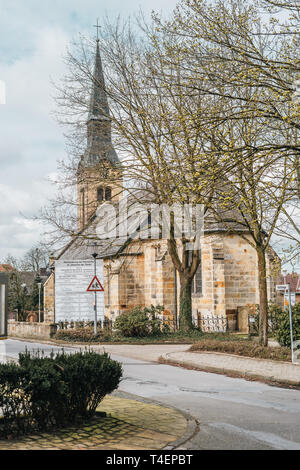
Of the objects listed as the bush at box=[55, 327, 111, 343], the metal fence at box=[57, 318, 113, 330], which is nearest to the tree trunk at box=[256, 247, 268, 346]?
the bush at box=[55, 327, 111, 343]

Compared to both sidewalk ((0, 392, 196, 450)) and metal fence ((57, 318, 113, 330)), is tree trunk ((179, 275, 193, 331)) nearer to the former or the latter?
metal fence ((57, 318, 113, 330))

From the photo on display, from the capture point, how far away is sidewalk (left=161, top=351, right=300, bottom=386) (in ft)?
34.5

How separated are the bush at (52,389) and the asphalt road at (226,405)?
1443mm

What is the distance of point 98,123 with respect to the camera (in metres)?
20.5

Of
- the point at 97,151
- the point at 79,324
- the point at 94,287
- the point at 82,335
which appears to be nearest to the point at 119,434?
the point at 94,287

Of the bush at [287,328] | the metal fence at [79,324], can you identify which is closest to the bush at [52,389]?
the bush at [287,328]

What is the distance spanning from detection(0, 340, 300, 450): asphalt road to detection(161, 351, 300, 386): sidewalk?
44 centimetres

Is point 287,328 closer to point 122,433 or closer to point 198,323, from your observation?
point 122,433

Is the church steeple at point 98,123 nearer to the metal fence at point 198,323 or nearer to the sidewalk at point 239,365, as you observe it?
the metal fence at point 198,323

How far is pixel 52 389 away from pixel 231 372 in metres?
6.56

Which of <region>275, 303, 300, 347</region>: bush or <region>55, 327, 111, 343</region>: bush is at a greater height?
<region>275, 303, 300, 347</region>: bush

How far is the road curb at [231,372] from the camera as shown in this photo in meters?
10.0

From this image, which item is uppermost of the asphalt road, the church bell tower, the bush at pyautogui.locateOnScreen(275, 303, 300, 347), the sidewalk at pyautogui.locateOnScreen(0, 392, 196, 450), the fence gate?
the church bell tower

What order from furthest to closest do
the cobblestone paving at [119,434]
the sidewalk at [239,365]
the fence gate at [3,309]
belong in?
the sidewalk at [239,365]
the fence gate at [3,309]
the cobblestone paving at [119,434]
